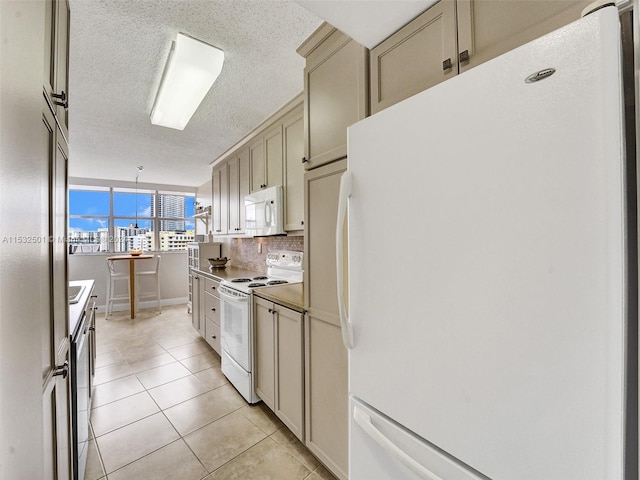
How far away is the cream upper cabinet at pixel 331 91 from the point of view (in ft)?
4.37

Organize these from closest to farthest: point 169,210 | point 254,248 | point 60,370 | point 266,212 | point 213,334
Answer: point 60,370 → point 266,212 → point 213,334 → point 254,248 → point 169,210

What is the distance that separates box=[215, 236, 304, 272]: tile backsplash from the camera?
2981 mm

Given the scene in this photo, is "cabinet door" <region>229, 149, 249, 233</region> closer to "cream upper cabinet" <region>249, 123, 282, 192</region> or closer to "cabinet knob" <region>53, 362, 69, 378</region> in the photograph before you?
"cream upper cabinet" <region>249, 123, 282, 192</region>

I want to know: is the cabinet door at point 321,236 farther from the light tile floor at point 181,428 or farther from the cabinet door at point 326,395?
the light tile floor at point 181,428

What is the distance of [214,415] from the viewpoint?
2.14m

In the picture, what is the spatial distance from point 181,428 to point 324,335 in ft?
4.74

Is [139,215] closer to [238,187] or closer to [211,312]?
[238,187]

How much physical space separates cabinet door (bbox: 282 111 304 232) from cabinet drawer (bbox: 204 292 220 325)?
1346mm

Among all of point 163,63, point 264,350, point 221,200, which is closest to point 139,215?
point 221,200

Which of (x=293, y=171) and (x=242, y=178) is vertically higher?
(x=242, y=178)

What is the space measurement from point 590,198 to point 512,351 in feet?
1.08

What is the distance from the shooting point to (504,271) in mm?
586

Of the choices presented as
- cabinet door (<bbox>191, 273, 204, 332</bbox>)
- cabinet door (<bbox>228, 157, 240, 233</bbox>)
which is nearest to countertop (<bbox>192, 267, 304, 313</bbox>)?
cabinet door (<bbox>228, 157, 240, 233</bbox>)

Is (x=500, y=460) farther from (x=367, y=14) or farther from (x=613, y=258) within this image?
(x=367, y=14)
